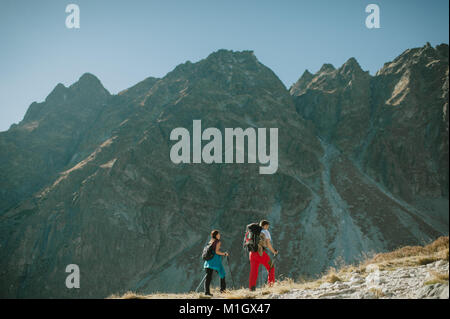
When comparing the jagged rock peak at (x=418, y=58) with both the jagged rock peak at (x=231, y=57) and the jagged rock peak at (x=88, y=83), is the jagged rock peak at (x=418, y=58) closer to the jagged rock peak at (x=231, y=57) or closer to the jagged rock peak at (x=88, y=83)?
the jagged rock peak at (x=231, y=57)

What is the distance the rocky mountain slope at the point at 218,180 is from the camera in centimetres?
4334

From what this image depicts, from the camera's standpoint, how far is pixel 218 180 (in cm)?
5834

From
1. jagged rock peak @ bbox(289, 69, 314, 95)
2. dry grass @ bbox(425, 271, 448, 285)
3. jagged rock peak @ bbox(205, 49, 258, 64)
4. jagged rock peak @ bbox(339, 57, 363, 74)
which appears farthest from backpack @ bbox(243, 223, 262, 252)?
jagged rock peak @ bbox(289, 69, 314, 95)

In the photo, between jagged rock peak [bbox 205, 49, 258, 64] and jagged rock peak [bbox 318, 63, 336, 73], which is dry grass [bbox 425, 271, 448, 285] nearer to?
jagged rock peak [bbox 205, 49, 258, 64]

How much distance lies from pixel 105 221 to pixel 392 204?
50391 millimetres

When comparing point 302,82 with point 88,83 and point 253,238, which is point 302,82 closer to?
point 88,83

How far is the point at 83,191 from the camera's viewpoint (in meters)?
52.1

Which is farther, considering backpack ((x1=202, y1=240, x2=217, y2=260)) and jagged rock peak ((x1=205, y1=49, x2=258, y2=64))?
jagged rock peak ((x1=205, y1=49, x2=258, y2=64))

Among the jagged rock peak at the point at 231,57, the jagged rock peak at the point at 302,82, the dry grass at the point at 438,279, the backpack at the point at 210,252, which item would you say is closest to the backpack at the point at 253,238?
the backpack at the point at 210,252

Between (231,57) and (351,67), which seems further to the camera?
(231,57)

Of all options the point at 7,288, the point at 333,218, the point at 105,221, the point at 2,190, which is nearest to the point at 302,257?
the point at 333,218

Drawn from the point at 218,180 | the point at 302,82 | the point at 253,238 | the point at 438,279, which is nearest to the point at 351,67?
the point at 302,82

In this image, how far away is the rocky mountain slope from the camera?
1706 inches
